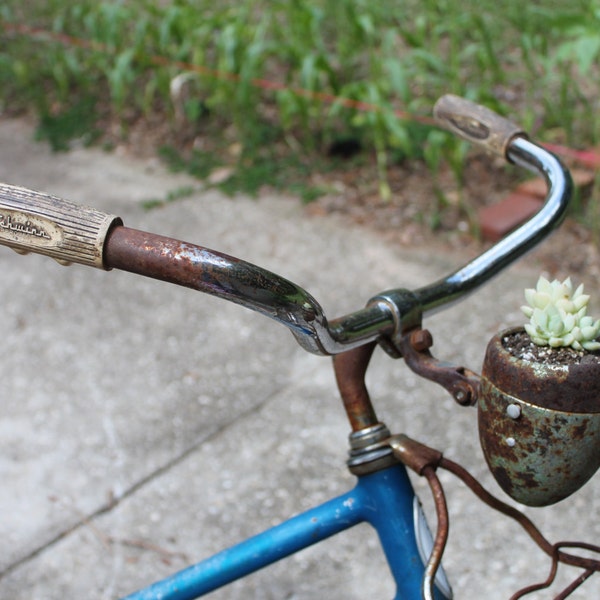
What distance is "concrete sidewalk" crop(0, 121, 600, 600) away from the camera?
1987mm

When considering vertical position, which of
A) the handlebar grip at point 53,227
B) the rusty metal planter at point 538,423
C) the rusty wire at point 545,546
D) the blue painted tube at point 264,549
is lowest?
the blue painted tube at point 264,549

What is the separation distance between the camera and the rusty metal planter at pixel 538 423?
732mm

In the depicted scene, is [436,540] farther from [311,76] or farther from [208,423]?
[311,76]

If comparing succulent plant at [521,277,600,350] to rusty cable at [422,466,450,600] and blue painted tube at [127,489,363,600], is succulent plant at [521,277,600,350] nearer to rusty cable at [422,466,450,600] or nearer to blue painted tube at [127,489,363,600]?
rusty cable at [422,466,450,600]

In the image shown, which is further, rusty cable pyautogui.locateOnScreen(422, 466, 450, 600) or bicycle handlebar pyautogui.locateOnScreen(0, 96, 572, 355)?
rusty cable pyautogui.locateOnScreen(422, 466, 450, 600)

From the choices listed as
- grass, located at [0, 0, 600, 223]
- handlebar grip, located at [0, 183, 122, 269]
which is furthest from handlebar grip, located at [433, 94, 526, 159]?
grass, located at [0, 0, 600, 223]

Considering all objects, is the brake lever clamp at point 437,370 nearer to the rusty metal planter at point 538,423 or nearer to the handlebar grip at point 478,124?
the rusty metal planter at point 538,423

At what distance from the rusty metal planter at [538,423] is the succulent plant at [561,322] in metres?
0.03

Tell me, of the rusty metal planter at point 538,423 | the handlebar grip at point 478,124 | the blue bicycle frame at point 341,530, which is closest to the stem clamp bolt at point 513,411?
the rusty metal planter at point 538,423

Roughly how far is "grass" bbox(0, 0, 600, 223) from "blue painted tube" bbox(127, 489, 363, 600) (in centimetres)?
211

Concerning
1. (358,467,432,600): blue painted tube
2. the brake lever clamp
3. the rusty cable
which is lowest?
(358,467,432,600): blue painted tube

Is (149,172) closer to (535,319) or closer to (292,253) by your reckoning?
(292,253)

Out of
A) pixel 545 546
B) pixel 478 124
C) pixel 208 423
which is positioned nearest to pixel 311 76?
pixel 208 423

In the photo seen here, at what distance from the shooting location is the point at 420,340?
91 cm
